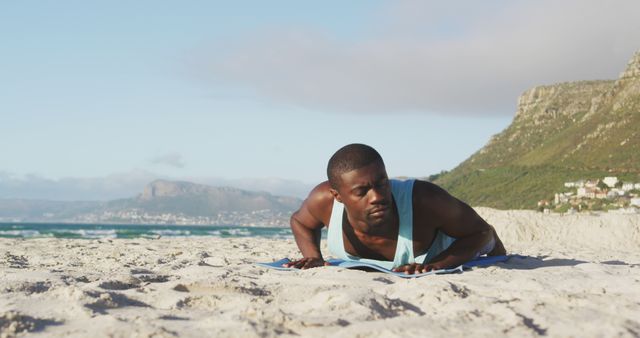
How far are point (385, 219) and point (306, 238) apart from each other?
1219mm

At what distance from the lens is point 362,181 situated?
4.43 meters

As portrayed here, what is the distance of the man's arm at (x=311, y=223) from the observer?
5.29 meters

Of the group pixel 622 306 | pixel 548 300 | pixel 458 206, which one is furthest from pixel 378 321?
pixel 458 206

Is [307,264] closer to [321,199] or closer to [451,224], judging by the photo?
[321,199]

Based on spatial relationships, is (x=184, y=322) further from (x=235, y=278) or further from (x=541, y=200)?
(x=541, y=200)

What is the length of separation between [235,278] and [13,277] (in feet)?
5.02

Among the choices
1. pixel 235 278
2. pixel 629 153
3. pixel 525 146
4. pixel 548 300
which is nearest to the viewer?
pixel 548 300

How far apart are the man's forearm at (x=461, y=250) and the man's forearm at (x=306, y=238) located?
3.38ft

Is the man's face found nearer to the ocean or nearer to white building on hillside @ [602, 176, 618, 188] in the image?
the ocean

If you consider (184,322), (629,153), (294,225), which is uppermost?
(629,153)

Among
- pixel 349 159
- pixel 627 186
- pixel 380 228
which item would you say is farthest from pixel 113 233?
pixel 349 159

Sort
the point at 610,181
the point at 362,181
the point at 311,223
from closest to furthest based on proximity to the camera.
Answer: the point at 362,181
the point at 311,223
the point at 610,181

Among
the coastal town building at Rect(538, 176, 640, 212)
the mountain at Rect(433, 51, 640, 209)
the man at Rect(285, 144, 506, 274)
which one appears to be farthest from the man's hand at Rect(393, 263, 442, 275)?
the mountain at Rect(433, 51, 640, 209)

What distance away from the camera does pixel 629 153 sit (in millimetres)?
53281
